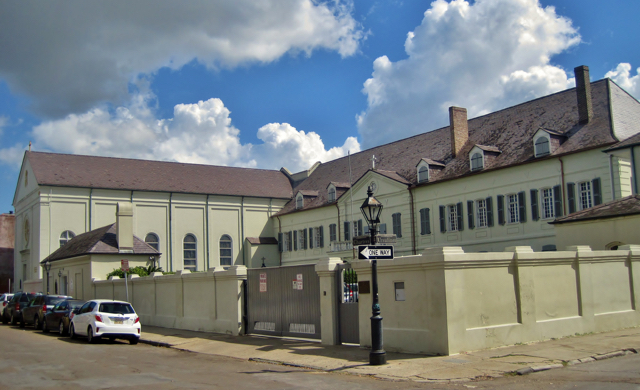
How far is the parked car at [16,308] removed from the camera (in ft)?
101

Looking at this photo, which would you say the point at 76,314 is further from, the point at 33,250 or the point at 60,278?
the point at 33,250

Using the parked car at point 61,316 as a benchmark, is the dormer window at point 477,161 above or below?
above

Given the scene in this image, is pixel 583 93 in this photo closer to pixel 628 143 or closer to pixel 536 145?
pixel 536 145

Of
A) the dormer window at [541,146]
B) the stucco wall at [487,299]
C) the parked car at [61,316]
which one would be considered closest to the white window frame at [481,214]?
the dormer window at [541,146]

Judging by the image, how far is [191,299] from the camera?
24281 mm

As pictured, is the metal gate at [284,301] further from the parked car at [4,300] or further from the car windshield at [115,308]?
the parked car at [4,300]

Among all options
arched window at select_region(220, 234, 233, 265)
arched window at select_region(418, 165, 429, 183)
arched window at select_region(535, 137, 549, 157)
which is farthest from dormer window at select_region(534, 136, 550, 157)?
arched window at select_region(220, 234, 233, 265)

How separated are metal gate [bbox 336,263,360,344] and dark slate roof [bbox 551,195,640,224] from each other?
1114 centimetres

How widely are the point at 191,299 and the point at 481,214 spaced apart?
21282 mm

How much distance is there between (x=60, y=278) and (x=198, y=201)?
18947mm

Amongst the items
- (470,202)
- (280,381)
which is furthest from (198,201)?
(280,381)

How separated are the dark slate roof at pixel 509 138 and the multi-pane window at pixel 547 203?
2.01 metres

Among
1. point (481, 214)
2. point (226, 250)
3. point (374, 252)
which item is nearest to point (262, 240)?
point (226, 250)

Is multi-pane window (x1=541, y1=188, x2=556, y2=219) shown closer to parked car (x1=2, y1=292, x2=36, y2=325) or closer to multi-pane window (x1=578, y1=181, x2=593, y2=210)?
multi-pane window (x1=578, y1=181, x2=593, y2=210)
